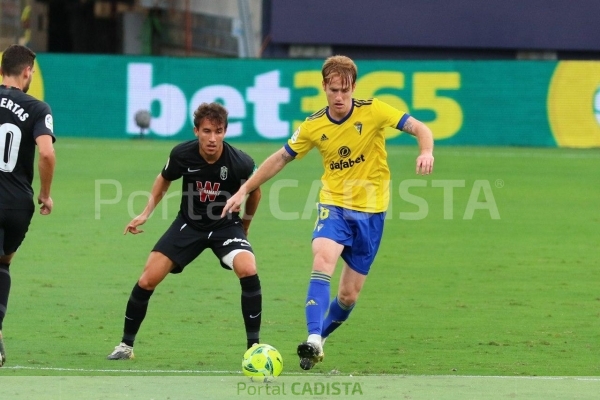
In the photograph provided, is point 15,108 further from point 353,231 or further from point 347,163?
point 353,231

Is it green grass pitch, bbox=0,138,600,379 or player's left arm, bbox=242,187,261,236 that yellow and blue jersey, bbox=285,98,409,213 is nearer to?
player's left arm, bbox=242,187,261,236

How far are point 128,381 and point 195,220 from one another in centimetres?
161

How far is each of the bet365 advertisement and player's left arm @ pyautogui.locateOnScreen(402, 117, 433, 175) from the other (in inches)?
795

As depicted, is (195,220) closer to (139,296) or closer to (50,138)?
(139,296)

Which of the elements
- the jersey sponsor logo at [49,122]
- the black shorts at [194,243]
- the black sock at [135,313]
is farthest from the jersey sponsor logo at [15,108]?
the black sock at [135,313]

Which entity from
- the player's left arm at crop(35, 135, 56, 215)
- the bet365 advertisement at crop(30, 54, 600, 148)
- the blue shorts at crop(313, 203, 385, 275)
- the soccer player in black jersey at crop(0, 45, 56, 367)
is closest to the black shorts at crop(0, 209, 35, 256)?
the soccer player in black jersey at crop(0, 45, 56, 367)

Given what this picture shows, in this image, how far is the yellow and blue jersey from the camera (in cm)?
802

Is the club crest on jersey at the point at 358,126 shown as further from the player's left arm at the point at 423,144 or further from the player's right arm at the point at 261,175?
the player's right arm at the point at 261,175

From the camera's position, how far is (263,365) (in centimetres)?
720

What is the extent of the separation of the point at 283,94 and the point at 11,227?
20.5 metres

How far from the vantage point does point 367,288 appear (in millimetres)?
11625

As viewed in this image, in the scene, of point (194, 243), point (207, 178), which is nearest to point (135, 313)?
point (194, 243)

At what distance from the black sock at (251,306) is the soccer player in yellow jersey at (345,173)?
0.45m

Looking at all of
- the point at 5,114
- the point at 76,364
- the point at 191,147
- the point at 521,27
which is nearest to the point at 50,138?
the point at 5,114
